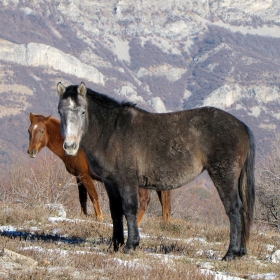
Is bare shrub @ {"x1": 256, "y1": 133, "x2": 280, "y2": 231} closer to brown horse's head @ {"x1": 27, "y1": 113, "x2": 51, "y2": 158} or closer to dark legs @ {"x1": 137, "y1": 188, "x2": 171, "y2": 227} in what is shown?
dark legs @ {"x1": 137, "y1": 188, "x2": 171, "y2": 227}

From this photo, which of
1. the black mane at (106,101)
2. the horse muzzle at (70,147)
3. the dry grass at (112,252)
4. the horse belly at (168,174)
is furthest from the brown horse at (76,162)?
the horse muzzle at (70,147)

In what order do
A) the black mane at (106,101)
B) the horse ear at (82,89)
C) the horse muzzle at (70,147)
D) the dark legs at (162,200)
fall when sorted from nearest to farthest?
the horse muzzle at (70,147)
the horse ear at (82,89)
the black mane at (106,101)
the dark legs at (162,200)

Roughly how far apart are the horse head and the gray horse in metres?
0.02

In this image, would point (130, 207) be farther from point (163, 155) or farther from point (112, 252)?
point (163, 155)

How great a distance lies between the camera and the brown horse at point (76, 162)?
1320 cm

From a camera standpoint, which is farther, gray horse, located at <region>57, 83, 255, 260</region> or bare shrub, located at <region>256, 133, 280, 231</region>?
bare shrub, located at <region>256, 133, 280, 231</region>

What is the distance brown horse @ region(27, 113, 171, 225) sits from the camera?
13203 mm

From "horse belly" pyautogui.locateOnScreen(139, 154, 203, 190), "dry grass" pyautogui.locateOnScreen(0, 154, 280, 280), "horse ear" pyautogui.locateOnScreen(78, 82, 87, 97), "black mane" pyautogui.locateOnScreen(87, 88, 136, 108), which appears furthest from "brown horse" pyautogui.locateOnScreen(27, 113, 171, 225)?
"horse ear" pyautogui.locateOnScreen(78, 82, 87, 97)

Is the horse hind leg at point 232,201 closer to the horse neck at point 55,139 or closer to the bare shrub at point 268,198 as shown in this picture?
the horse neck at point 55,139

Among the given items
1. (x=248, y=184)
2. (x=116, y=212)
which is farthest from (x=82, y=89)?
(x=248, y=184)

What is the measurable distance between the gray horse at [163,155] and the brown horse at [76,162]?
14.6 feet

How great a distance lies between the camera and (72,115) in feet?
26.3

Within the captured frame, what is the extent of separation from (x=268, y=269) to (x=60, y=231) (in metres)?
4.41

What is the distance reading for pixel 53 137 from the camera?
13.9m
